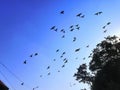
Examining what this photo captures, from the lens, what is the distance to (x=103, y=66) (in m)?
77.8

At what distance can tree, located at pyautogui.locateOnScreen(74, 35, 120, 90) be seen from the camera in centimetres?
7306

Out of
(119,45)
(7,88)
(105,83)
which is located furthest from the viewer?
(119,45)

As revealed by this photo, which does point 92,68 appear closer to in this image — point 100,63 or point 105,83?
point 100,63

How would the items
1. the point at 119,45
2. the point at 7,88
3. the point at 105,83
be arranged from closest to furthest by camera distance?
the point at 7,88
the point at 105,83
the point at 119,45

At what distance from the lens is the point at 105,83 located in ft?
235

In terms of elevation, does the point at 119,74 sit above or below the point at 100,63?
below

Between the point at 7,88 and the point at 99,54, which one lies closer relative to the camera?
the point at 7,88

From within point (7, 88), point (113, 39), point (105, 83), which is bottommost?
point (7, 88)

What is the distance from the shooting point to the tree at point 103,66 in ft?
240

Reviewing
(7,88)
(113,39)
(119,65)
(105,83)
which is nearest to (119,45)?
(113,39)

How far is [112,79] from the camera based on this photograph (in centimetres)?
7250

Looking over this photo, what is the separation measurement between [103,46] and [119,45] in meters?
4.04

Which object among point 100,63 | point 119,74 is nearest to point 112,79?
point 119,74

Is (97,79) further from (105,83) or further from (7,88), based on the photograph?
(7,88)
